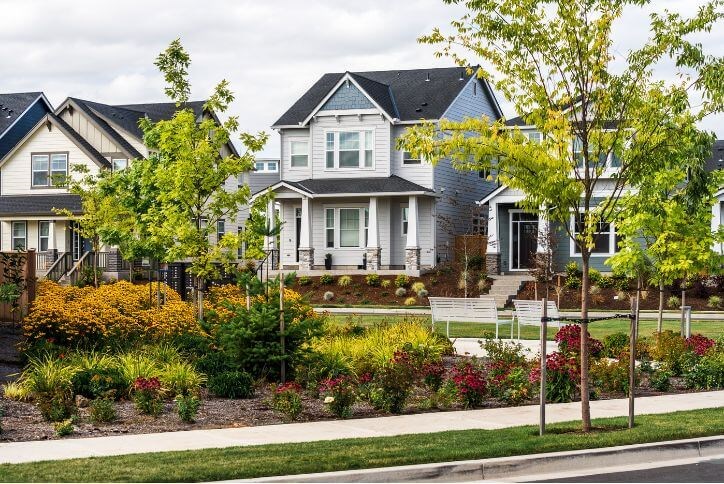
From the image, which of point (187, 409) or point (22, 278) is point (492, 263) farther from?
point (187, 409)

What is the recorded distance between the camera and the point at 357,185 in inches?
1694

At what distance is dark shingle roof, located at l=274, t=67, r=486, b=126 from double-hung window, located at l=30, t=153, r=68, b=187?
11.4 meters

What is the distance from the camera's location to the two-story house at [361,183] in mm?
42969

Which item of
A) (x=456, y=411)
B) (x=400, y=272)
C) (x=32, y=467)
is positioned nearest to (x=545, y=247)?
(x=400, y=272)

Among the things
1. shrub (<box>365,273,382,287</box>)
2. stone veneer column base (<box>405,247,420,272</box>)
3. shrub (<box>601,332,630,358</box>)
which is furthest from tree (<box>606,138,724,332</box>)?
stone veneer column base (<box>405,247,420,272</box>)

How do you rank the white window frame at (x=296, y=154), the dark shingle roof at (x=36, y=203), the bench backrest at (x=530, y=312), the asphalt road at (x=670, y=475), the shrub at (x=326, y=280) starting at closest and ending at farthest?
the asphalt road at (x=670, y=475) → the bench backrest at (x=530, y=312) → the shrub at (x=326, y=280) → the white window frame at (x=296, y=154) → the dark shingle roof at (x=36, y=203)

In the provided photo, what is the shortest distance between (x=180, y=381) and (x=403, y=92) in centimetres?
3293

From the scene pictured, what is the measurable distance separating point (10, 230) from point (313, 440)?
136 ft

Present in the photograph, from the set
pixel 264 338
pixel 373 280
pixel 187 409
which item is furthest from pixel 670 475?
pixel 373 280

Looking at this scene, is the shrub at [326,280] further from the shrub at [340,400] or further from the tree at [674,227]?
the shrub at [340,400]

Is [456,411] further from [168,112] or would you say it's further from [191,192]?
[168,112]

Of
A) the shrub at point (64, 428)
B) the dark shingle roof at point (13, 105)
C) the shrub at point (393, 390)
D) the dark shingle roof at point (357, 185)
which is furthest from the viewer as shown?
the dark shingle roof at point (13, 105)

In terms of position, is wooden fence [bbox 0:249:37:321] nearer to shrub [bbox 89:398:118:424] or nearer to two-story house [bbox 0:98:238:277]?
shrub [bbox 89:398:118:424]

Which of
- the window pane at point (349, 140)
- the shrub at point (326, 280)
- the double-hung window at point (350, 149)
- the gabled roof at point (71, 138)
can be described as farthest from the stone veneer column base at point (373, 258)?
the gabled roof at point (71, 138)
